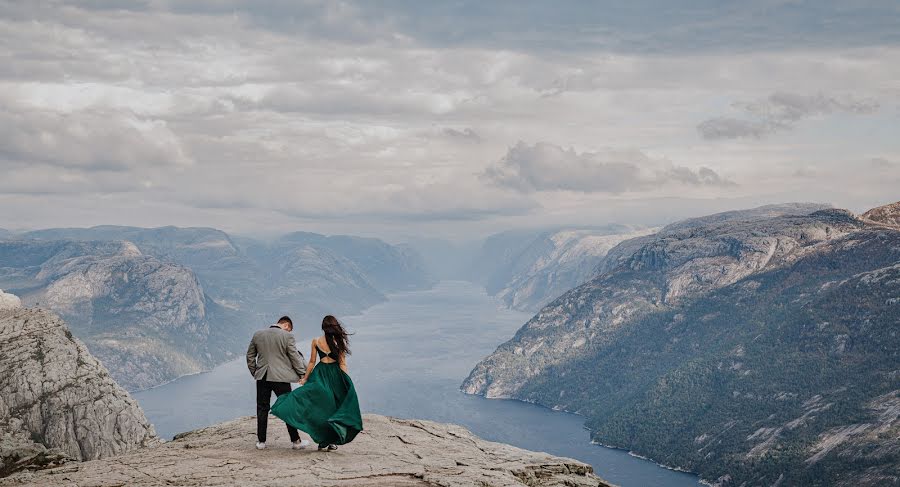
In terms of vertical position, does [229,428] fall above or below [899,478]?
above

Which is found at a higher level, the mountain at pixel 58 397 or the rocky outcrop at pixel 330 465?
the rocky outcrop at pixel 330 465

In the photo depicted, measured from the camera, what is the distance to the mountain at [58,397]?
437ft

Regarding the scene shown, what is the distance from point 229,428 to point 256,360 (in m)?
7.94

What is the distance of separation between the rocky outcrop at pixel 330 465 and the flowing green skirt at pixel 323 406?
40.2 inches

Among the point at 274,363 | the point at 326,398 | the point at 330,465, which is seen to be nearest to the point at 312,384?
the point at 326,398

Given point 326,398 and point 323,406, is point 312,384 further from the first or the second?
point 323,406

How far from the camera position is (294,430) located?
2502cm

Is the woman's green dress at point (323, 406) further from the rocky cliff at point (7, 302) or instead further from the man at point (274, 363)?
the rocky cliff at point (7, 302)

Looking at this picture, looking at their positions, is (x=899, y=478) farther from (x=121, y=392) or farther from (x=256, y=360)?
(x=256, y=360)

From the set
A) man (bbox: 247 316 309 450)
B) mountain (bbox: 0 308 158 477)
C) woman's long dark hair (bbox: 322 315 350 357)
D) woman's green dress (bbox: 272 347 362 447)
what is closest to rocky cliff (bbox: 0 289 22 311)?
mountain (bbox: 0 308 158 477)

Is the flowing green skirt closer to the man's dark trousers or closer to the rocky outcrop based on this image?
the man's dark trousers

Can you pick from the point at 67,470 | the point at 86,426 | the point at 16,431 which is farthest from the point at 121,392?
the point at 67,470

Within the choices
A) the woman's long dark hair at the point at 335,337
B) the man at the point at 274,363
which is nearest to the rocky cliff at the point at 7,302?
the man at the point at 274,363

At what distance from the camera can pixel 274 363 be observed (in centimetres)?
2494
